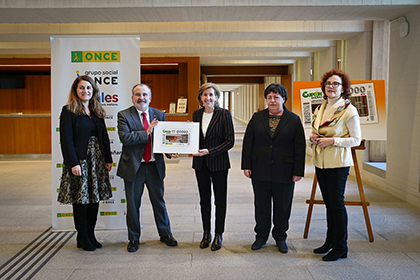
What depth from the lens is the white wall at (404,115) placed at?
230 inches

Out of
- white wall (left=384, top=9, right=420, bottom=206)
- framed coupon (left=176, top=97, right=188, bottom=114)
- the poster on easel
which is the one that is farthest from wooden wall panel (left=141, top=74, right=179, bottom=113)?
the poster on easel

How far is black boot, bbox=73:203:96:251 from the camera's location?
3.84 metres

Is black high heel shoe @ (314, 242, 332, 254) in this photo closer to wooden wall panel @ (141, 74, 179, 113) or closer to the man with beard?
the man with beard

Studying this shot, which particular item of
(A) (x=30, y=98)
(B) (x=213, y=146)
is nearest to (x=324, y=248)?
(B) (x=213, y=146)

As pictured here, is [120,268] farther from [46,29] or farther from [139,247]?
[46,29]

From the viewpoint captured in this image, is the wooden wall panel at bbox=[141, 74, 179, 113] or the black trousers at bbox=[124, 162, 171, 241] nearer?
the black trousers at bbox=[124, 162, 171, 241]

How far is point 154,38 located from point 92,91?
5.14 m

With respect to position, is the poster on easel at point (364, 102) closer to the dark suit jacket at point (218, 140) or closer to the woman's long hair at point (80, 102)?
the dark suit jacket at point (218, 140)

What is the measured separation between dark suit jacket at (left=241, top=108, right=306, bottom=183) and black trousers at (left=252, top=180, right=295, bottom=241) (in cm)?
11

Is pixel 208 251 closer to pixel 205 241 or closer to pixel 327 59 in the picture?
pixel 205 241

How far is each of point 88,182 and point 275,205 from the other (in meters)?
1.90

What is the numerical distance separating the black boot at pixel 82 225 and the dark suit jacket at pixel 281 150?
1800 mm

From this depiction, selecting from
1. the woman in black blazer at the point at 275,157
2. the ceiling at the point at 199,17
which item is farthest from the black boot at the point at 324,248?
the ceiling at the point at 199,17

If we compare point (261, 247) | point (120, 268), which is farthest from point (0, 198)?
point (261, 247)
